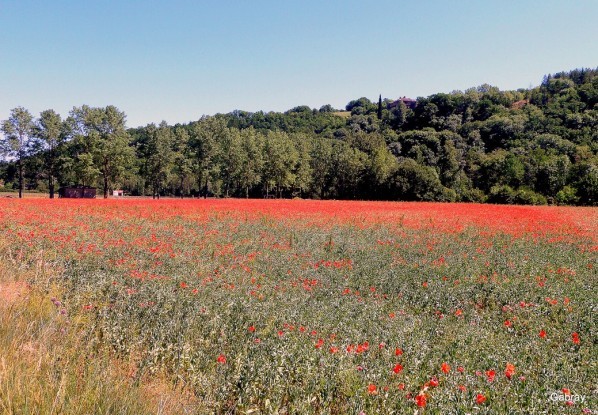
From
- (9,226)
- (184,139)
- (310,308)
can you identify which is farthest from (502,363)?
(184,139)

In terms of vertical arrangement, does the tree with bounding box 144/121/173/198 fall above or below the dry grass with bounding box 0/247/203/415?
above

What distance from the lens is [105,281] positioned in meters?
7.48

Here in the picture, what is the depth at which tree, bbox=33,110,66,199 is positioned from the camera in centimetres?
5356

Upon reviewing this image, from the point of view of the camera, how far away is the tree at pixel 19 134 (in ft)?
168

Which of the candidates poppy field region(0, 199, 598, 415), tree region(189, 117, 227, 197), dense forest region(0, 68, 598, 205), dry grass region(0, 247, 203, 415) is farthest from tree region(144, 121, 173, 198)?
dry grass region(0, 247, 203, 415)

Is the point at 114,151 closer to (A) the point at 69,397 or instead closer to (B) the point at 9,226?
(B) the point at 9,226

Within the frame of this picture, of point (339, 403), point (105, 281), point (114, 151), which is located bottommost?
point (339, 403)

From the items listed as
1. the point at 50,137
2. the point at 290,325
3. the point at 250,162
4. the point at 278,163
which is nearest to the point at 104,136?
the point at 50,137

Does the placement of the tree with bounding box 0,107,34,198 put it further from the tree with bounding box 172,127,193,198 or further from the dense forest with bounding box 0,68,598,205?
the tree with bounding box 172,127,193,198

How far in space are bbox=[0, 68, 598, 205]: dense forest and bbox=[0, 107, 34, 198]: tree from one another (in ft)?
0.41

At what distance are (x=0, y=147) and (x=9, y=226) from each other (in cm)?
4979

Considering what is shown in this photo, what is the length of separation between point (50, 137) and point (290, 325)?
61.6 m

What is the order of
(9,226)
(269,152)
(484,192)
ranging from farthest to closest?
(269,152)
(484,192)
(9,226)

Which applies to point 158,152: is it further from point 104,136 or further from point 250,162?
point 250,162
